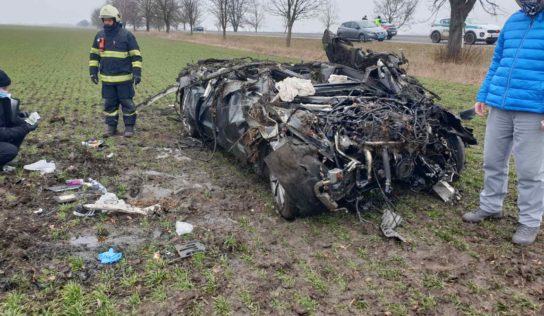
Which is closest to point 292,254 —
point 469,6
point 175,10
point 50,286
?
point 50,286

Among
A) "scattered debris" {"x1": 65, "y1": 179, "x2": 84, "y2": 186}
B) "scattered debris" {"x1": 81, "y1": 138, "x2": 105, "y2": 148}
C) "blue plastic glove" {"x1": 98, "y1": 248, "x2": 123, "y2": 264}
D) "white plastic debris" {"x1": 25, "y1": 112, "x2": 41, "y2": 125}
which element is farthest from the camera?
"scattered debris" {"x1": 81, "y1": 138, "x2": 105, "y2": 148}

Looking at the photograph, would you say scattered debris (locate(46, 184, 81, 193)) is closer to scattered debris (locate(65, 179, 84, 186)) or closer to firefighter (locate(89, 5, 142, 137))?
scattered debris (locate(65, 179, 84, 186))

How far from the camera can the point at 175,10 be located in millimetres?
61406

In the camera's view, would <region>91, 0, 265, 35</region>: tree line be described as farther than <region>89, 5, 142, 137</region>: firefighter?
Yes

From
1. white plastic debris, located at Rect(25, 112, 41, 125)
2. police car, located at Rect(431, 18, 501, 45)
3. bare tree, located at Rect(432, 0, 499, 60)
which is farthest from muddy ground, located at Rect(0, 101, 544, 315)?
police car, located at Rect(431, 18, 501, 45)

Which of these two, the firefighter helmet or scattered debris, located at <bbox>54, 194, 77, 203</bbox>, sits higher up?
the firefighter helmet

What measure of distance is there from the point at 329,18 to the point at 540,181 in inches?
2344

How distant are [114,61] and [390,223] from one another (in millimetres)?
4618

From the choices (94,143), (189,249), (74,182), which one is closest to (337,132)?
(189,249)

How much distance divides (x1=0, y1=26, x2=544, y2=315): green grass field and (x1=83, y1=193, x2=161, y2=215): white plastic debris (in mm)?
80

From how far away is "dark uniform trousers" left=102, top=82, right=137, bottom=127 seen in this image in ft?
20.6

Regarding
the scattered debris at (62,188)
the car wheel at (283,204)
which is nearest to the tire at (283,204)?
the car wheel at (283,204)

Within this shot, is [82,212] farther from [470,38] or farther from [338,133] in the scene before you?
[470,38]

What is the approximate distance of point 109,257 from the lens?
308cm
